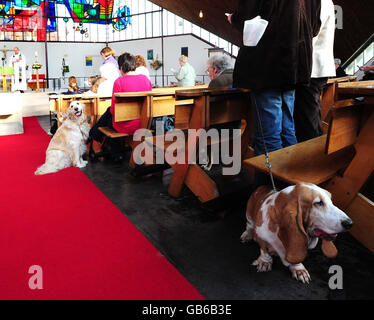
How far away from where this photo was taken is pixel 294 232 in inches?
51.2

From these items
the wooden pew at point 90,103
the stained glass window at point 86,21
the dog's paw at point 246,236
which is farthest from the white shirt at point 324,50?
the stained glass window at point 86,21

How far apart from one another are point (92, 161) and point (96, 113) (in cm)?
63

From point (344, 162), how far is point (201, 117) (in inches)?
34.3

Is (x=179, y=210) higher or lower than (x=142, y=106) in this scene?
lower

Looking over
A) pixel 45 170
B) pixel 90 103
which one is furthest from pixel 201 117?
pixel 90 103

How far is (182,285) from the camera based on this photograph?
4.80 feet

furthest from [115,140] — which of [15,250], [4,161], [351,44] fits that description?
[351,44]

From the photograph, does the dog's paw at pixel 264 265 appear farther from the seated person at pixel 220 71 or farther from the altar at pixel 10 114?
the altar at pixel 10 114

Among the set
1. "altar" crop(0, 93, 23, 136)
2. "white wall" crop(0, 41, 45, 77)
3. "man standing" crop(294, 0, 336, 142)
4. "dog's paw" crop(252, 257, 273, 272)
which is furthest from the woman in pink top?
"white wall" crop(0, 41, 45, 77)

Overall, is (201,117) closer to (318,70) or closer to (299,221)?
(318,70)

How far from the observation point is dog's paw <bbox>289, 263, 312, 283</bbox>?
148cm

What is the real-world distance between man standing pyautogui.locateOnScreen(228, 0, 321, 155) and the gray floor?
1.87 ft
